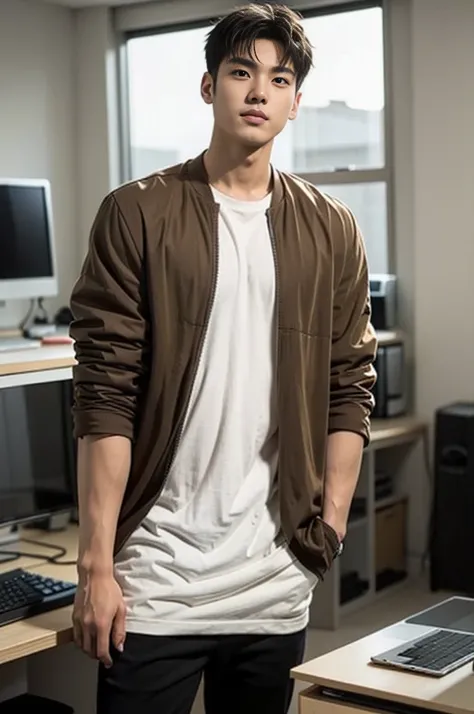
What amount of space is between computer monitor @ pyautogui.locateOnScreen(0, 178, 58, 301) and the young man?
313 centimetres

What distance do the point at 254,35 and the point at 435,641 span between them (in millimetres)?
1017

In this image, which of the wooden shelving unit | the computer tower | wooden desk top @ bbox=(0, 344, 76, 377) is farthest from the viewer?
the computer tower

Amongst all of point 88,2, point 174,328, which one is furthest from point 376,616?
point 88,2

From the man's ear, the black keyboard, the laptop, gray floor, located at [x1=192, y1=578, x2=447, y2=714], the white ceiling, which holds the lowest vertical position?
gray floor, located at [x1=192, y1=578, x2=447, y2=714]

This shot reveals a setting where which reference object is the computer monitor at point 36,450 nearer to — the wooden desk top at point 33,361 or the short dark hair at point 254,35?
the wooden desk top at point 33,361

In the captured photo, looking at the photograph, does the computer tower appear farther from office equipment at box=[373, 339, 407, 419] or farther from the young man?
the young man

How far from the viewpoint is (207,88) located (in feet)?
6.15

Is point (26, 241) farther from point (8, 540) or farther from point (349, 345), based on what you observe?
point (349, 345)

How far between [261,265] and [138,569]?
52 centimetres

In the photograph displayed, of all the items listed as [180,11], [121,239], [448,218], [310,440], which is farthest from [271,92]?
[180,11]

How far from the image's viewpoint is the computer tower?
4.36 meters

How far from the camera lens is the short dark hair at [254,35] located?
1812 millimetres

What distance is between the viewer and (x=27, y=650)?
2.03 metres

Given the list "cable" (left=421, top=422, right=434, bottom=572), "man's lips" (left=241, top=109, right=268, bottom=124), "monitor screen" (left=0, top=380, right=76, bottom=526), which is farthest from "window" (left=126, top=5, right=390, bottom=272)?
"man's lips" (left=241, top=109, right=268, bottom=124)
